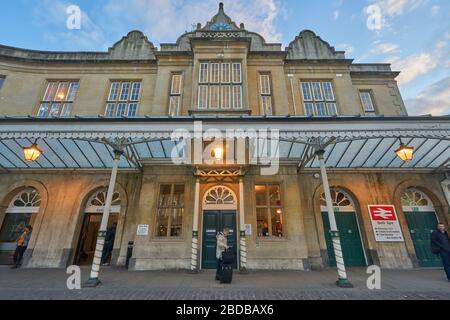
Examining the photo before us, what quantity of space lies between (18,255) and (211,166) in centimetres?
916

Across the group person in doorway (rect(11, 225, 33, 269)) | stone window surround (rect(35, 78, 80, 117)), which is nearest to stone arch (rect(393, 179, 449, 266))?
person in doorway (rect(11, 225, 33, 269))

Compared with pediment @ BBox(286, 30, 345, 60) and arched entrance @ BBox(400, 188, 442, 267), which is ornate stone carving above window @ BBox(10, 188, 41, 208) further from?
arched entrance @ BBox(400, 188, 442, 267)

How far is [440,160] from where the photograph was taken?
9.32 metres

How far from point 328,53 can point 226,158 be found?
9642 mm

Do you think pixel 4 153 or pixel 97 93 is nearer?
pixel 4 153

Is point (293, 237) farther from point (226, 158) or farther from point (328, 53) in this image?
point (328, 53)

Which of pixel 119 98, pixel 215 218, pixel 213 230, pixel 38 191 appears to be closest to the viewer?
pixel 213 230

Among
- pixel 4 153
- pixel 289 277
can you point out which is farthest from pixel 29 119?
pixel 289 277

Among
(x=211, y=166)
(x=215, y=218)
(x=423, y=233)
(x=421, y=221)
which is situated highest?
(x=211, y=166)

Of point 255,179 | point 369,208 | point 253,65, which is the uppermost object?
point 253,65

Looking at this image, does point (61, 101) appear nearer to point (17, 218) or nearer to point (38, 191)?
point (38, 191)

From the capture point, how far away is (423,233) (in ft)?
31.2
